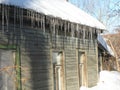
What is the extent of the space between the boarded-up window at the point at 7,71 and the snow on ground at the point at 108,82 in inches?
212

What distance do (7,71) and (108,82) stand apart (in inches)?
336

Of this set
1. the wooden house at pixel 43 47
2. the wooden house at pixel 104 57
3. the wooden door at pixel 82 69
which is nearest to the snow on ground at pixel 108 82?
the wooden door at pixel 82 69

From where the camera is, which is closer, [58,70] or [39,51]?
[39,51]

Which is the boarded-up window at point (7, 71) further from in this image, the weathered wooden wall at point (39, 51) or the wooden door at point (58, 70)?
the wooden door at point (58, 70)

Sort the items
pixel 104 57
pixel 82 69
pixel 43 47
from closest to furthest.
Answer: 1. pixel 43 47
2. pixel 82 69
3. pixel 104 57

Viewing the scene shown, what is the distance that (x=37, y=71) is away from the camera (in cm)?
1167

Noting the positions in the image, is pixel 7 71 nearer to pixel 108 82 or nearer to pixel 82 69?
pixel 82 69

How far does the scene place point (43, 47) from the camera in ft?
40.0

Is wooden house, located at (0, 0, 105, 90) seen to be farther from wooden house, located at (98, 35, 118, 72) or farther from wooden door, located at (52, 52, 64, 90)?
wooden house, located at (98, 35, 118, 72)

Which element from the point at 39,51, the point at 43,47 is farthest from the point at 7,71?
the point at 43,47

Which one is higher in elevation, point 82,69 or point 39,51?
point 39,51

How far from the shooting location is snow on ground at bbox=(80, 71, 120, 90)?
16636 mm

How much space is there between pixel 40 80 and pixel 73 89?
→ 2853 mm

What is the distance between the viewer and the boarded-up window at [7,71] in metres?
10.0
